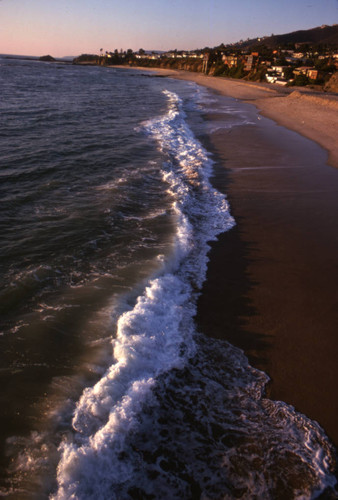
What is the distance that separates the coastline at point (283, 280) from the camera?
162 inches

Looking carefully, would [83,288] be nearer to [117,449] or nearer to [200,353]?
[200,353]

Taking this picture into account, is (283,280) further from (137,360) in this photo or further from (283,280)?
(137,360)

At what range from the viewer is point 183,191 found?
10.0 metres

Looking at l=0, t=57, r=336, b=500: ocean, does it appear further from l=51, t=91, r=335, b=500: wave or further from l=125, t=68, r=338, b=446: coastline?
l=125, t=68, r=338, b=446: coastline

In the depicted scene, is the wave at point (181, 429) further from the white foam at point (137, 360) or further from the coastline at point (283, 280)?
the coastline at point (283, 280)

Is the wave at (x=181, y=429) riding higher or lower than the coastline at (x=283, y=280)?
lower

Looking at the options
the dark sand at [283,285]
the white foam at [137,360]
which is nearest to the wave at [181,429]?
the white foam at [137,360]

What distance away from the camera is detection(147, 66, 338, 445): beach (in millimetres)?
4125

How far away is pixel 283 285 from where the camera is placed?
5758mm

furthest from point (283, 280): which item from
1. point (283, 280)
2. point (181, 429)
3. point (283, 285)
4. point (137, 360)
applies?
point (181, 429)

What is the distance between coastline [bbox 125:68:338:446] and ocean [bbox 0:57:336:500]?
30cm

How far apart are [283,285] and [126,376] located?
342 centimetres

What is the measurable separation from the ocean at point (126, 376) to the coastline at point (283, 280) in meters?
0.30

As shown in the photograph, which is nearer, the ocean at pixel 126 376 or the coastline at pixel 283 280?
the ocean at pixel 126 376
